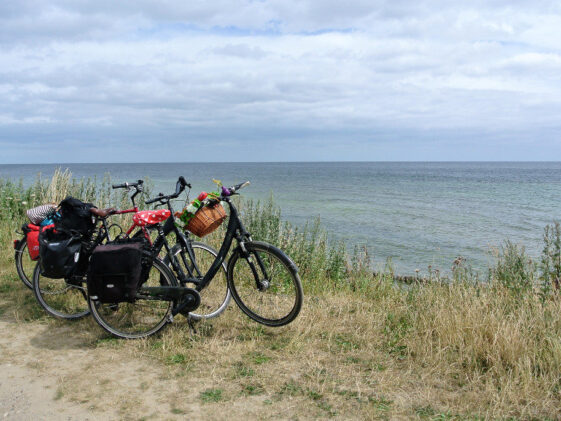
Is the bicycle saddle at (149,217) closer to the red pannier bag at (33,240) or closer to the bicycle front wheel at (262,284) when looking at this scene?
the bicycle front wheel at (262,284)

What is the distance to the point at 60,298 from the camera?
5.90 meters

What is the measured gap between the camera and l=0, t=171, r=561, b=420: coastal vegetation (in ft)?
11.4

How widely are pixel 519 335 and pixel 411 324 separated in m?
1.11

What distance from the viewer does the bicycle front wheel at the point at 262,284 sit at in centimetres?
462

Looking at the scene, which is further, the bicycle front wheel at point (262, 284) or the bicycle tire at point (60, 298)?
the bicycle tire at point (60, 298)

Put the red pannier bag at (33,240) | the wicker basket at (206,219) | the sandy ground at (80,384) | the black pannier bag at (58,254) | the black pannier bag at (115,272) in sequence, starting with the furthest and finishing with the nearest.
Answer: the red pannier bag at (33,240)
the black pannier bag at (58,254)
the wicker basket at (206,219)
the black pannier bag at (115,272)
the sandy ground at (80,384)

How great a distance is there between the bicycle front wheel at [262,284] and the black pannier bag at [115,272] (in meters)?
1.00

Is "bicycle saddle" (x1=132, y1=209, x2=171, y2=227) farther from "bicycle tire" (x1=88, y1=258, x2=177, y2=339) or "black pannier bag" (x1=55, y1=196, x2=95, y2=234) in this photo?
"black pannier bag" (x1=55, y1=196, x2=95, y2=234)

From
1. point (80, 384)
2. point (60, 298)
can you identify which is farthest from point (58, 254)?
point (80, 384)

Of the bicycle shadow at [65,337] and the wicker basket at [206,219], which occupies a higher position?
the wicker basket at [206,219]

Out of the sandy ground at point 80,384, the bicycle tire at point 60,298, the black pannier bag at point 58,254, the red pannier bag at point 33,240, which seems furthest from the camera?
the red pannier bag at point 33,240

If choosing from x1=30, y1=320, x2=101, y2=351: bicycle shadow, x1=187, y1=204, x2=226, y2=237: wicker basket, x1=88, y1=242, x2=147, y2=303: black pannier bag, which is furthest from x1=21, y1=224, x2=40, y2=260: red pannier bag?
x1=187, y1=204, x2=226, y2=237: wicker basket

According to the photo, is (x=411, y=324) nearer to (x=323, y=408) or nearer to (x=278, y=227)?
(x=323, y=408)

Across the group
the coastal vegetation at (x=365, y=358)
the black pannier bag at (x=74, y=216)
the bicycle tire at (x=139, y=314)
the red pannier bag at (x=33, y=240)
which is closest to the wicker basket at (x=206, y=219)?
the bicycle tire at (x=139, y=314)
